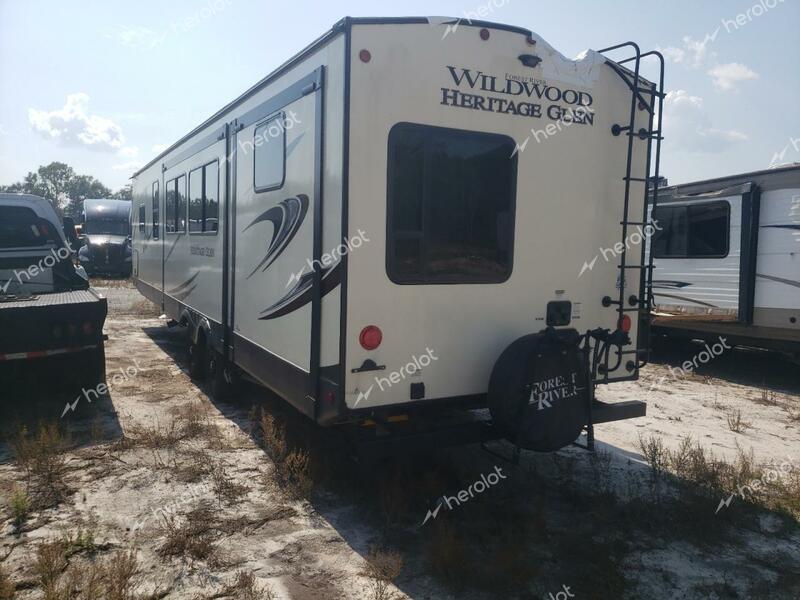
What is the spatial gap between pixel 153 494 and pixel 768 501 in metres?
4.61

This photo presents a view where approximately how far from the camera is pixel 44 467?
4.86 m

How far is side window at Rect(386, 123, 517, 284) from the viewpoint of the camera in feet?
13.3

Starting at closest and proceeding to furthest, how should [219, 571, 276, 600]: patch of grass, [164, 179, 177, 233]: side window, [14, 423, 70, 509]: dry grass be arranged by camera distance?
[219, 571, 276, 600]: patch of grass → [14, 423, 70, 509]: dry grass → [164, 179, 177, 233]: side window

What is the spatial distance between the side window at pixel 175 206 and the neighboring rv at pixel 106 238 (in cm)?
1291

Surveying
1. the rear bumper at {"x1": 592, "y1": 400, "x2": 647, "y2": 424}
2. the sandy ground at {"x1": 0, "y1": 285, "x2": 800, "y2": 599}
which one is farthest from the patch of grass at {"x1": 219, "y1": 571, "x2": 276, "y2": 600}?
the rear bumper at {"x1": 592, "y1": 400, "x2": 647, "y2": 424}

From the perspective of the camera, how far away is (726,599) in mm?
Answer: 3504

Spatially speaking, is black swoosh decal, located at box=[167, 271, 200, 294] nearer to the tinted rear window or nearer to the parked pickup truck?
the parked pickup truck

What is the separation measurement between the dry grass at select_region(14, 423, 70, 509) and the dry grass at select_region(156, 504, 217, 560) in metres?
0.96

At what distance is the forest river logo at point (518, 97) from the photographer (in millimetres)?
4227

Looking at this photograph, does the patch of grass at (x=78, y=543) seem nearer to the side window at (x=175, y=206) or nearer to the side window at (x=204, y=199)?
the side window at (x=204, y=199)

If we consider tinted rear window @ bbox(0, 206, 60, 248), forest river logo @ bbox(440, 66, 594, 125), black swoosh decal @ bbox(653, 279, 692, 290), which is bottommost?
black swoosh decal @ bbox(653, 279, 692, 290)

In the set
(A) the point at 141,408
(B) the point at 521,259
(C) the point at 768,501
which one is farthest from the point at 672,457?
(A) the point at 141,408

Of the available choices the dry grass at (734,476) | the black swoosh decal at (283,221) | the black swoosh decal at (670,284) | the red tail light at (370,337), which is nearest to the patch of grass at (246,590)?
the red tail light at (370,337)

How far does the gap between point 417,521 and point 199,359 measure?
14.6 ft
